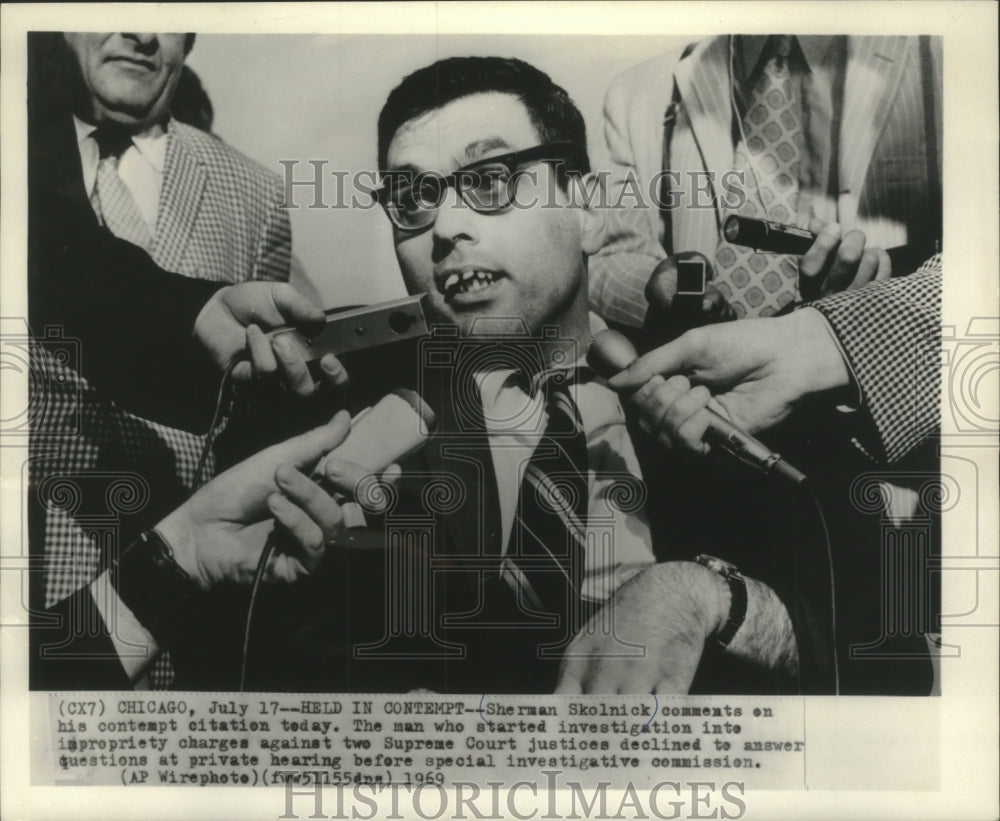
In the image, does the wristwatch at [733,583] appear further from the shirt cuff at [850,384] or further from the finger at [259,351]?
the finger at [259,351]

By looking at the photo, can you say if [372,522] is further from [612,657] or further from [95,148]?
[95,148]

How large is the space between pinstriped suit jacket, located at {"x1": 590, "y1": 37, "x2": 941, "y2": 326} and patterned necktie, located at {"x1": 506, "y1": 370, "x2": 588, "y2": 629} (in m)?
0.34

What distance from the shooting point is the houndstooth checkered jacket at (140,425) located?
2602 millimetres

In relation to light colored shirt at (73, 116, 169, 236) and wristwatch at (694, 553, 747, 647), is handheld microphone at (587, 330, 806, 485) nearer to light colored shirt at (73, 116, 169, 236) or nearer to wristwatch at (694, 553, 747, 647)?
wristwatch at (694, 553, 747, 647)

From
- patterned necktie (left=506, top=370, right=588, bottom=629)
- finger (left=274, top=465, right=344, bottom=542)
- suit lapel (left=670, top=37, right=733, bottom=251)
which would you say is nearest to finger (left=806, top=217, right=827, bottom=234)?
suit lapel (left=670, top=37, right=733, bottom=251)

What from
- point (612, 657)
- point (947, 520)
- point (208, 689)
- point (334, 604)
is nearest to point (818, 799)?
point (612, 657)

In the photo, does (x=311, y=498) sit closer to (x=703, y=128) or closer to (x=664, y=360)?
(x=664, y=360)

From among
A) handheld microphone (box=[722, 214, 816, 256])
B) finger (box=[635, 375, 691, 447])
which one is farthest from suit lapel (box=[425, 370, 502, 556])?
handheld microphone (box=[722, 214, 816, 256])

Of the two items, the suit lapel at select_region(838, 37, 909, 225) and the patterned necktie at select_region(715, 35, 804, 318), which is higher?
the suit lapel at select_region(838, 37, 909, 225)

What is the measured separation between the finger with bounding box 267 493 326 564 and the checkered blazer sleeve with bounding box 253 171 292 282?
2.22 feet

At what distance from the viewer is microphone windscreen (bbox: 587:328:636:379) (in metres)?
2.61

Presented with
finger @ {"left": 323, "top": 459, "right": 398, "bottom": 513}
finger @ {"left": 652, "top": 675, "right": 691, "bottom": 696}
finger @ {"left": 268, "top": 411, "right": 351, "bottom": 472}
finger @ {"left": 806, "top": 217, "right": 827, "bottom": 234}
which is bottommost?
finger @ {"left": 652, "top": 675, "right": 691, "bottom": 696}

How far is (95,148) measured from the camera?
2666 millimetres

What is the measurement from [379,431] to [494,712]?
919 millimetres
